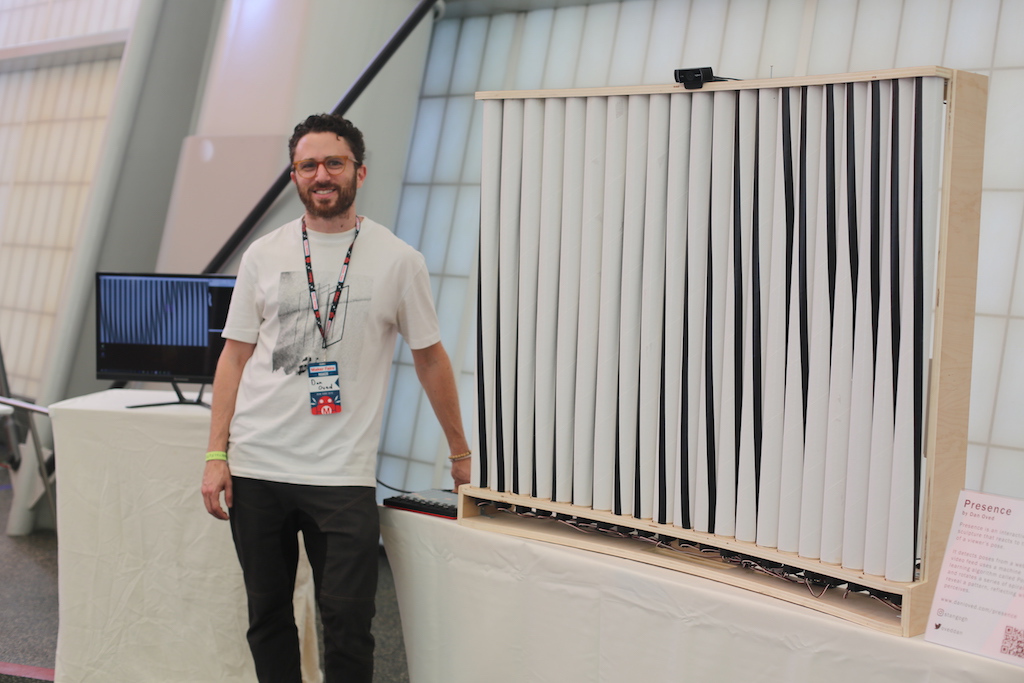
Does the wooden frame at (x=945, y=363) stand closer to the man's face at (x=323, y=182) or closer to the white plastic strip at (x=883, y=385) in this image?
the white plastic strip at (x=883, y=385)

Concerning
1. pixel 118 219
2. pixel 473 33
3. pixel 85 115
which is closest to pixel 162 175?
pixel 118 219

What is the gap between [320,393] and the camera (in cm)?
178

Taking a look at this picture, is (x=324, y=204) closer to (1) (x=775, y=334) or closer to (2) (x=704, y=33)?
(1) (x=775, y=334)

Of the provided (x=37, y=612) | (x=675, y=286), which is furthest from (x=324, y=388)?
(x=37, y=612)

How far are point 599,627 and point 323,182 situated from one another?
1.06m

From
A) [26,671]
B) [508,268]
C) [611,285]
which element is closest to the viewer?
[611,285]

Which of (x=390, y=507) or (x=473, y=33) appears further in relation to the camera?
(x=473, y=33)

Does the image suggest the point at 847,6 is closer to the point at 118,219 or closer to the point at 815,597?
the point at 815,597

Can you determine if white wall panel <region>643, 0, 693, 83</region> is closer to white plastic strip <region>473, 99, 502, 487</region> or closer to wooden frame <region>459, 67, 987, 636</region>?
white plastic strip <region>473, 99, 502, 487</region>

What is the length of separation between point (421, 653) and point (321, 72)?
102 inches

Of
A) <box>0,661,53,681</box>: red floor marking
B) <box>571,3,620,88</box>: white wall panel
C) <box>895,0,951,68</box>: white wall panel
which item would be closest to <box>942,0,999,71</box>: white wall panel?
<box>895,0,951,68</box>: white wall panel

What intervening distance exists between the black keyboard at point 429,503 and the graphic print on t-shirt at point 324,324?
0.31 m

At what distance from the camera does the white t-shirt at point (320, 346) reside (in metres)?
1.79

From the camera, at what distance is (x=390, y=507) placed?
1.90 metres
